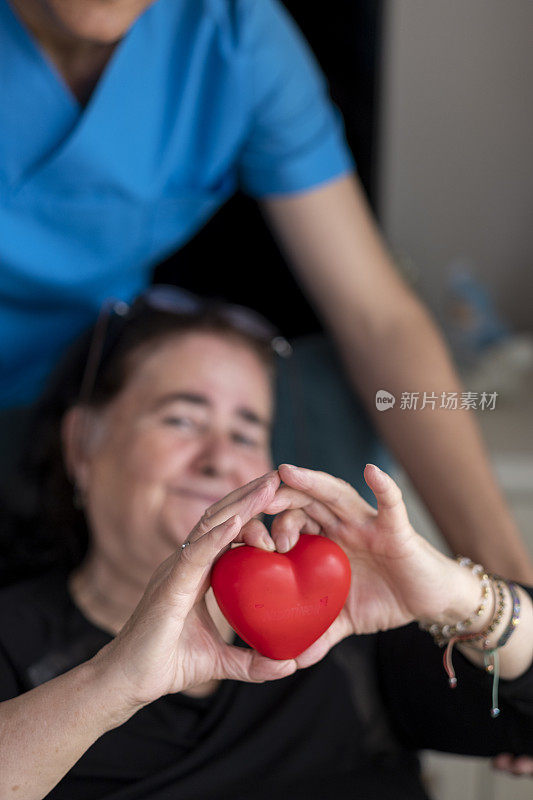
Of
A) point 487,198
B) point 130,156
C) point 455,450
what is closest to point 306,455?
point 455,450

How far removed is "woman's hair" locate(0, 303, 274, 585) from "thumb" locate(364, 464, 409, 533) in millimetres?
345

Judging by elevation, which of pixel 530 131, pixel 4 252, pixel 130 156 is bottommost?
pixel 4 252

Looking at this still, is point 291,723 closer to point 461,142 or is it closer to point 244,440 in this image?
point 244,440

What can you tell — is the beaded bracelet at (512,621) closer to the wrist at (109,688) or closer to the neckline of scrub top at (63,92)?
the wrist at (109,688)

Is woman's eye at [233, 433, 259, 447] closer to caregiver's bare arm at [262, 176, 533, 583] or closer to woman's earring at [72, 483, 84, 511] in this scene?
caregiver's bare arm at [262, 176, 533, 583]

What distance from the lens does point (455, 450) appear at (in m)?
0.76

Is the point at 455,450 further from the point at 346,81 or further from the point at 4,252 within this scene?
the point at 346,81

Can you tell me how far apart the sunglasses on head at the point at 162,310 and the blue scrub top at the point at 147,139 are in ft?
0.16

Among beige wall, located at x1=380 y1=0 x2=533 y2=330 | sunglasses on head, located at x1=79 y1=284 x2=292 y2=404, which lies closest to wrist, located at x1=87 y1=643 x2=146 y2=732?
sunglasses on head, located at x1=79 y1=284 x2=292 y2=404

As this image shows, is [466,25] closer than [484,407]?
No

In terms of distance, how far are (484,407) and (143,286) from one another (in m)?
0.59

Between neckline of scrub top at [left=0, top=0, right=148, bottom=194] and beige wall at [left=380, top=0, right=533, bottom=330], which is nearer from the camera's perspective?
neckline of scrub top at [left=0, top=0, right=148, bottom=194]

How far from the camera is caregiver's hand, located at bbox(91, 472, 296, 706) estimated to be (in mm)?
473

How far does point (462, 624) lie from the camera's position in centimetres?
59
